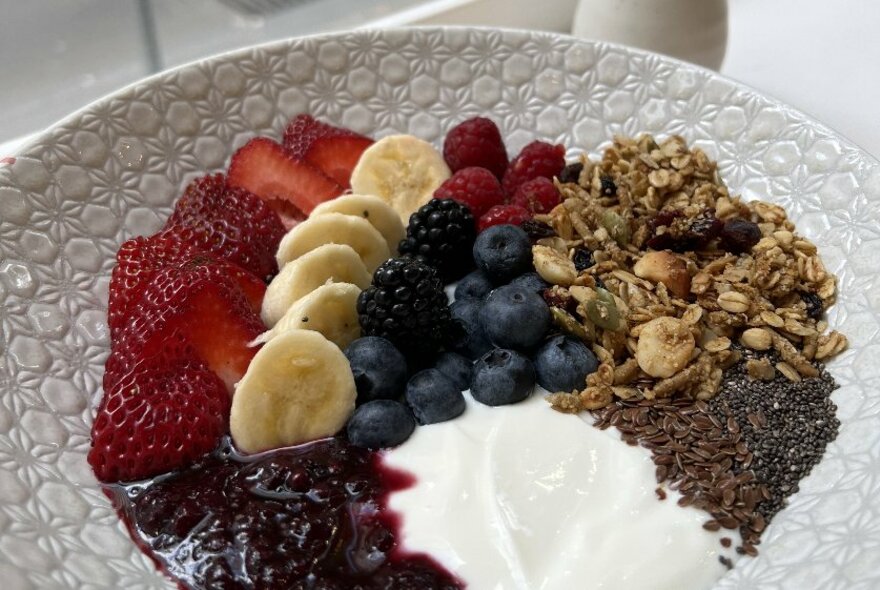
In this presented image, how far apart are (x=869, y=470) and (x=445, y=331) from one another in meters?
0.78

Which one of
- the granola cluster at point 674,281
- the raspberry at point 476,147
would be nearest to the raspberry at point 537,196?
the granola cluster at point 674,281

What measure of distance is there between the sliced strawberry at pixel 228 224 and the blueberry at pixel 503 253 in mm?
483

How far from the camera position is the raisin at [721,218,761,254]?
178 centimetres

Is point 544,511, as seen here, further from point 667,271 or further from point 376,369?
point 667,271

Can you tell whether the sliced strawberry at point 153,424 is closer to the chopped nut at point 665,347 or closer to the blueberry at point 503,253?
the blueberry at point 503,253

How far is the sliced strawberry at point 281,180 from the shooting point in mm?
1998

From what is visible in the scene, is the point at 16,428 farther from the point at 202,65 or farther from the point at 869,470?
the point at 869,470

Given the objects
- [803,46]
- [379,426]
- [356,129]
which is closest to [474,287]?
[379,426]

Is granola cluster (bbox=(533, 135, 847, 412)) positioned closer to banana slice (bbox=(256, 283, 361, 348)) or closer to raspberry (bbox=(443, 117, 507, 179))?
raspberry (bbox=(443, 117, 507, 179))

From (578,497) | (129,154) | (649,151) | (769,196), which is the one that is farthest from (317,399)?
(769,196)

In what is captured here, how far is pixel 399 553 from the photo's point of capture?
1335 millimetres

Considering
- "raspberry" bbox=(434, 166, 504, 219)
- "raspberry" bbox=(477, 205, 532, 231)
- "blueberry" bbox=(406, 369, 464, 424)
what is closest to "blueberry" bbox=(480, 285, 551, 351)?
"blueberry" bbox=(406, 369, 464, 424)

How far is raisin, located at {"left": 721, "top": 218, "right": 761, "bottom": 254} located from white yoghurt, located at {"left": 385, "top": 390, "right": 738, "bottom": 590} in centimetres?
57

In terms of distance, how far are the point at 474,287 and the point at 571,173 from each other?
0.46 metres
